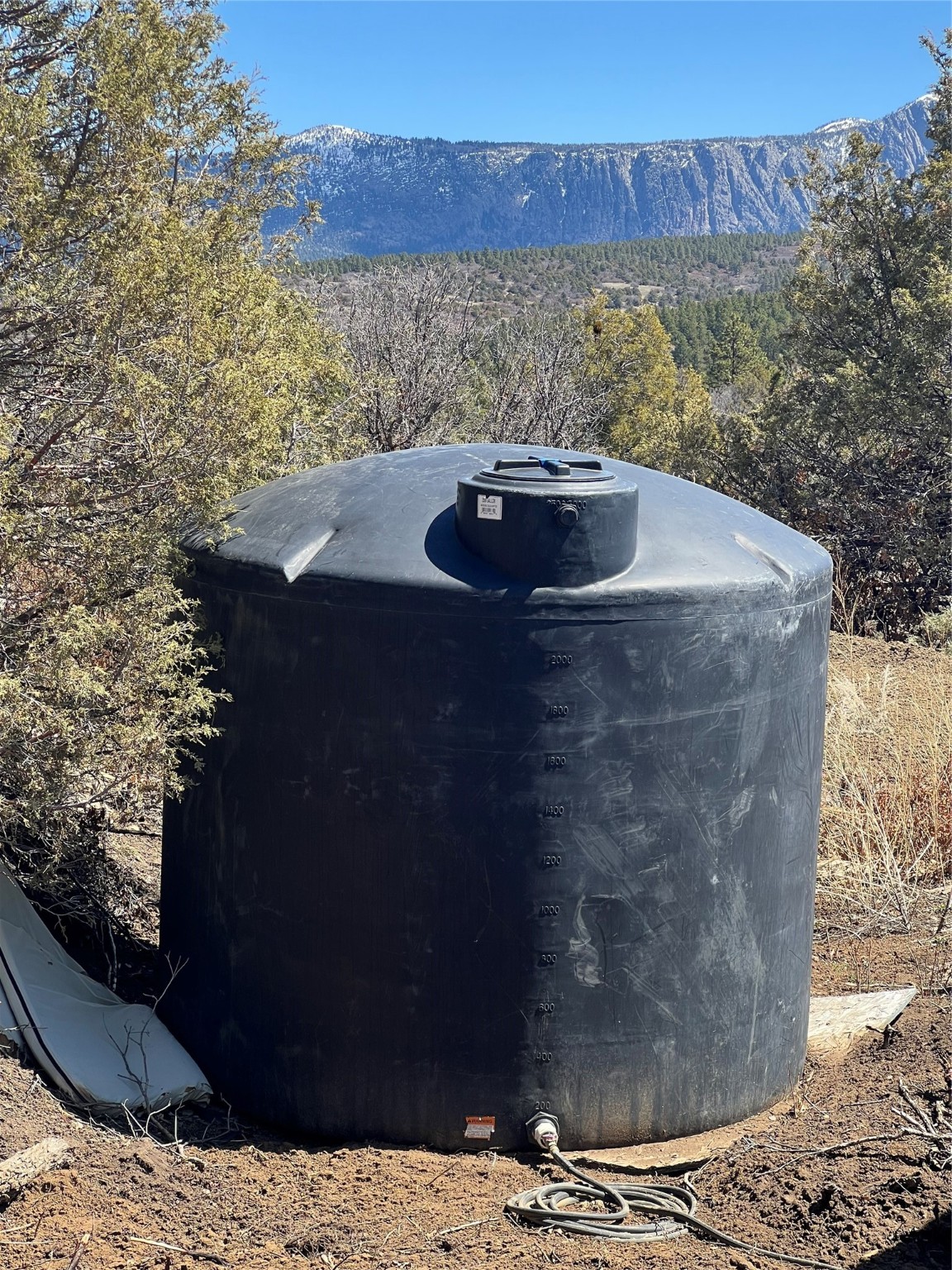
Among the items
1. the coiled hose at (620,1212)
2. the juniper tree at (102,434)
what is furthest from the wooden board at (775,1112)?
the juniper tree at (102,434)

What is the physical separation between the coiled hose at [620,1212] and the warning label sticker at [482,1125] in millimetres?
229

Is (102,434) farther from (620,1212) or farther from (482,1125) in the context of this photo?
(620,1212)

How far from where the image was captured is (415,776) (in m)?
3.49

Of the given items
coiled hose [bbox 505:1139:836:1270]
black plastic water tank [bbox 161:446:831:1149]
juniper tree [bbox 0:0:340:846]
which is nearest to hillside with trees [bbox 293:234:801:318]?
juniper tree [bbox 0:0:340:846]

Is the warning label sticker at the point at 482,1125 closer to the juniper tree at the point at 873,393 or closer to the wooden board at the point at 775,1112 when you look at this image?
the wooden board at the point at 775,1112

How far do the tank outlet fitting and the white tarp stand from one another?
1.11 meters

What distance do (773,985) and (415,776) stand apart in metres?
1.39

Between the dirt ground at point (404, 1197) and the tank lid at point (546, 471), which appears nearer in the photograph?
the dirt ground at point (404, 1197)

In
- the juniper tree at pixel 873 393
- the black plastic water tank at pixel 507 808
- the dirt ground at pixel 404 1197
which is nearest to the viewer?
the dirt ground at pixel 404 1197

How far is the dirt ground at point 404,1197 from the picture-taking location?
3010 mm

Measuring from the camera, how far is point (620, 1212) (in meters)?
3.27

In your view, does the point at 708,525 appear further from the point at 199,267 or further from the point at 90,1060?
the point at 199,267

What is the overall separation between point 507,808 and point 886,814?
3.36 meters

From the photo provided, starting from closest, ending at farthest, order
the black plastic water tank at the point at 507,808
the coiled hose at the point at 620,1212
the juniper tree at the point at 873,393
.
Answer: the coiled hose at the point at 620,1212 → the black plastic water tank at the point at 507,808 → the juniper tree at the point at 873,393
